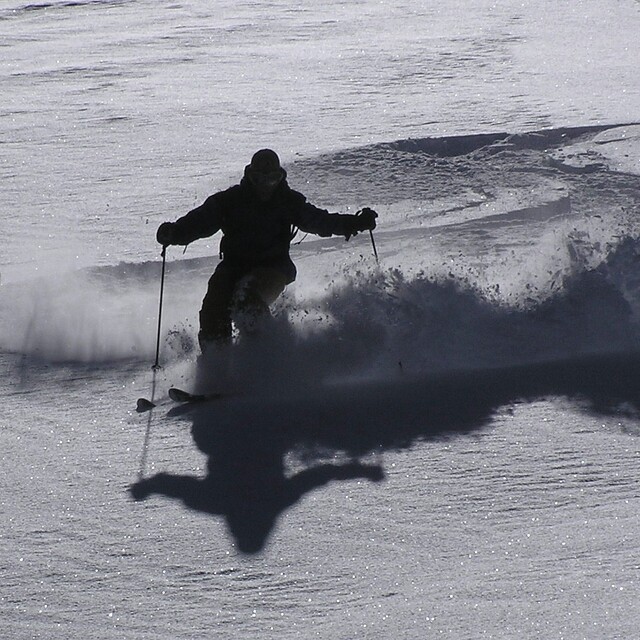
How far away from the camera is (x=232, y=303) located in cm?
661

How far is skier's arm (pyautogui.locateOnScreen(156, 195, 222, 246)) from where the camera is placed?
6.68 meters

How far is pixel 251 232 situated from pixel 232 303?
451 millimetres

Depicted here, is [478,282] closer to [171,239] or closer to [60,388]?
[171,239]

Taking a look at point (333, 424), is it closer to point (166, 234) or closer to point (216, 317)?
point (216, 317)

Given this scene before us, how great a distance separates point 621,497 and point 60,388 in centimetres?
341

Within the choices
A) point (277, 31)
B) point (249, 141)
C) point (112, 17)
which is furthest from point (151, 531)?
point (112, 17)

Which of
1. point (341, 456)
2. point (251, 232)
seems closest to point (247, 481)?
point (341, 456)

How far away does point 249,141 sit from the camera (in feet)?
45.6

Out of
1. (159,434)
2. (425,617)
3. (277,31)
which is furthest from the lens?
(277,31)

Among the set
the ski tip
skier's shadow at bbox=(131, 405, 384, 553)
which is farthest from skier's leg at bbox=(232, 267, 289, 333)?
skier's shadow at bbox=(131, 405, 384, 553)

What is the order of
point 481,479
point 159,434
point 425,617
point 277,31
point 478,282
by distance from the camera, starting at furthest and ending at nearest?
point 277,31, point 478,282, point 159,434, point 481,479, point 425,617

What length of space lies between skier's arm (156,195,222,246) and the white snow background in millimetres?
643

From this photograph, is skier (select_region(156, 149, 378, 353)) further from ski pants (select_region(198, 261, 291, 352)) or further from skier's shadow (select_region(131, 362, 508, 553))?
skier's shadow (select_region(131, 362, 508, 553))

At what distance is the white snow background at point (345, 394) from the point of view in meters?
4.23
